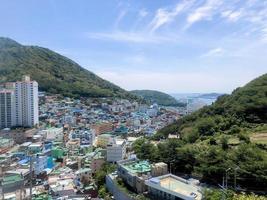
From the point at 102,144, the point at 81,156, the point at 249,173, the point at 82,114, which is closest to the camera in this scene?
the point at 249,173

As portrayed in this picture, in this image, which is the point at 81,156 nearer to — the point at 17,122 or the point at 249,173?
the point at 17,122

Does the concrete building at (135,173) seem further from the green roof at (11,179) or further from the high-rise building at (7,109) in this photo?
the high-rise building at (7,109)

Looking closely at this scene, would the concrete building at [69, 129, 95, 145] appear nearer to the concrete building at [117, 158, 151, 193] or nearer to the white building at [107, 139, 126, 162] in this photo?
the white building at [107, 139, 126, 162]

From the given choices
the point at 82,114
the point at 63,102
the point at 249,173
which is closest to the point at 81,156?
the point at 249,173

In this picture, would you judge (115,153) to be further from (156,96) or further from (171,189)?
(156,96)

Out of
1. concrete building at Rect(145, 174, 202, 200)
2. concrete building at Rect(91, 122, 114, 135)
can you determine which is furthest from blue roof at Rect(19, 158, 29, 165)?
concrete building at Rect(91, 122, 114, 135)

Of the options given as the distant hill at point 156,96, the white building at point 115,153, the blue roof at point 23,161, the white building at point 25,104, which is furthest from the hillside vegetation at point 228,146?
the distant hill at point 156,96
